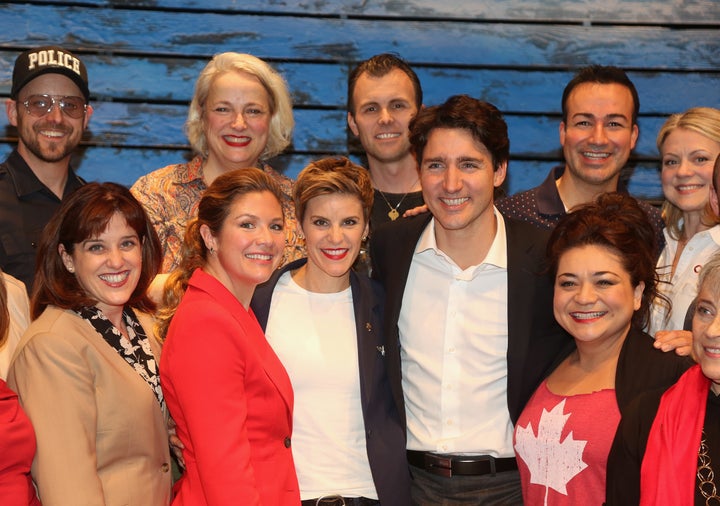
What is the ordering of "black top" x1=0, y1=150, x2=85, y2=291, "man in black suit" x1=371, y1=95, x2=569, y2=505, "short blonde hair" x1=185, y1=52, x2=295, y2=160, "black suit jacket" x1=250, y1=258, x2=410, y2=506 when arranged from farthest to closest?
1. "short blonde hair" x1=185, y1=52, x2=295, y2=160
2. "black top" x1=0, y1=150, x2=85, y2=291
3. "man in black suit" x1=371, y1=95, x2=569, y2=505
4. "black suit jacket" x1=250, y1=258, x2=410, y2=506

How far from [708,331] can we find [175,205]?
2.40 metres

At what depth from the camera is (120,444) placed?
304 cm

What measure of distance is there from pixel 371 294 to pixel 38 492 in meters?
→ 1.42

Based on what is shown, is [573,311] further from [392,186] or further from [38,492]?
[38,492]

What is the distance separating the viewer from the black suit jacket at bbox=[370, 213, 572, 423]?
3.49 meters

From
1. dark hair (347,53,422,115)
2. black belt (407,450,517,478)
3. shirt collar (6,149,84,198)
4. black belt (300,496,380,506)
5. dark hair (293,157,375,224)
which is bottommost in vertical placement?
black belt (300,496,380,506)

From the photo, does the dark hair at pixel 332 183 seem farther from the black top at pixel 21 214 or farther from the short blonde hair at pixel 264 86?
the black top at pixel 21 214

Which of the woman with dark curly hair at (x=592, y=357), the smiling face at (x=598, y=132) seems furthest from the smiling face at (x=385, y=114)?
the woman with dark curly hair at (x=592, y=357)

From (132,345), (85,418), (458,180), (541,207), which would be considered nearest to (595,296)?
(458,180)

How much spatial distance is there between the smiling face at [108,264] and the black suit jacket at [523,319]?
102 centimetres

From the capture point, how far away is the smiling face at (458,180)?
360 cm

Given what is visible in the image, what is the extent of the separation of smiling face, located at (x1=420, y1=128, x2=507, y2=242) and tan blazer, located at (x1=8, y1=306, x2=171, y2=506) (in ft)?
4.32

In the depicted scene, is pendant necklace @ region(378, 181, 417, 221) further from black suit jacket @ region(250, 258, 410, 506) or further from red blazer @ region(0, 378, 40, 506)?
red blazer @ region(0, 378, 40, 506)

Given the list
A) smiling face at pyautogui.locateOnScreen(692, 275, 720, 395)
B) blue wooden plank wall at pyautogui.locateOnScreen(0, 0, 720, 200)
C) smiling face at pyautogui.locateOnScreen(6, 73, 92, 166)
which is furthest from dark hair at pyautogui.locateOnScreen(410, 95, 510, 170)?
blue wooden plank wall at pyautogui.locateOnScreen(0, 0, 720, 200)
